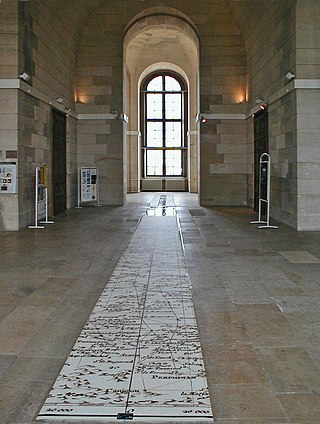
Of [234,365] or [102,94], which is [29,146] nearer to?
[102,94]

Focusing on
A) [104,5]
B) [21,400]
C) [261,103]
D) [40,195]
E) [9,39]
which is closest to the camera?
[21,400]

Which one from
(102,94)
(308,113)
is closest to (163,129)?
(102,94)

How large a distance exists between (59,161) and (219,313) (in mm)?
11851

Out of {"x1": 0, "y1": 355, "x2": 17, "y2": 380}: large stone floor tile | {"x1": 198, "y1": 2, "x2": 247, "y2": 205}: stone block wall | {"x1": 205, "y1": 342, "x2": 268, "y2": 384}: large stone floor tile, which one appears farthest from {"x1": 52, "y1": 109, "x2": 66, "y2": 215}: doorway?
{"x1": 205, "y1": 342, "x2": 268, "y2": 384}: large stone floor tile

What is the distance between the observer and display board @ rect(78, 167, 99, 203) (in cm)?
1834

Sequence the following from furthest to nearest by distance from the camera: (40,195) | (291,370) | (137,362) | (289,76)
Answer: (40,195) → (289,76) → (137,362) → (291,370)

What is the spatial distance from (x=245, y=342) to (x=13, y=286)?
3.24 m

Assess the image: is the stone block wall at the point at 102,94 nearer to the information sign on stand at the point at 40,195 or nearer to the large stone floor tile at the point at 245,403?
the information sign on stand at the point at 40,195

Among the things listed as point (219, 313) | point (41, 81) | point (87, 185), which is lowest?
point (219, 313)

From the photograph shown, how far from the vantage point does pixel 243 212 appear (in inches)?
632

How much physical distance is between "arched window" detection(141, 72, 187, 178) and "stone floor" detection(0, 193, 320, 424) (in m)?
20.0

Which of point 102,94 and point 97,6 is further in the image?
point 102,94

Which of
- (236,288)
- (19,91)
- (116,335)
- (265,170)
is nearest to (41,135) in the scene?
(19,91)

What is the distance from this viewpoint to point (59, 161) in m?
16.1
